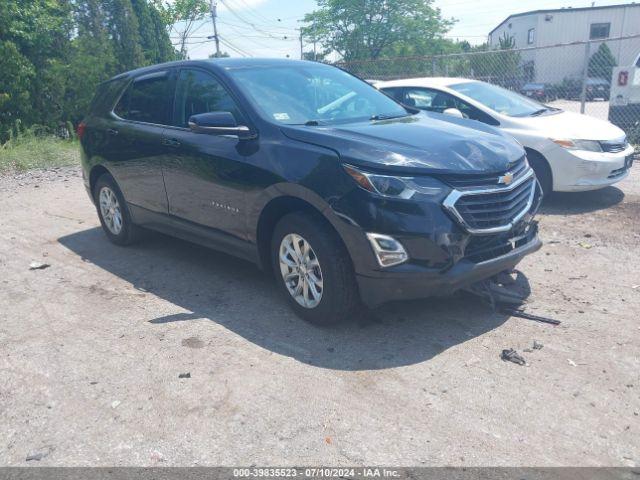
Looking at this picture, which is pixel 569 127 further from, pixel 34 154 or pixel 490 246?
pixel 34 154

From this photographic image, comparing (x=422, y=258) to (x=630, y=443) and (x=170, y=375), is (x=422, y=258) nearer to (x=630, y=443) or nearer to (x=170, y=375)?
(x=630, y=443)

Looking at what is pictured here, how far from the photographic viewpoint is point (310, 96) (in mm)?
5043

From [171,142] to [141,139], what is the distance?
1.82ft

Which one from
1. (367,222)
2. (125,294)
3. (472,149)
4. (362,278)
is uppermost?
(472,149)

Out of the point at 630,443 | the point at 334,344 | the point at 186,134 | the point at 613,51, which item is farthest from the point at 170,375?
the point at 613,51

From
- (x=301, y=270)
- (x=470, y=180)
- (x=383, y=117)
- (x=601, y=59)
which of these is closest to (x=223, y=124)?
(x=301, y=270)

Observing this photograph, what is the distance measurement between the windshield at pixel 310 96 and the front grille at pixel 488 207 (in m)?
1.33

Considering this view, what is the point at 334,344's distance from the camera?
4.18 m

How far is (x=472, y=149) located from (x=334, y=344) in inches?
64.3

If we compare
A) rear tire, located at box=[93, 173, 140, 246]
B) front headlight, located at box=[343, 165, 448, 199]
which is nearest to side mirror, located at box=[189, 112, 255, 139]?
front headlight, located at box=[343, 165, 448, 199]

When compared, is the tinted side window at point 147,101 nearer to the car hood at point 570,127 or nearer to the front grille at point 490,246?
the front grille at point 490,246

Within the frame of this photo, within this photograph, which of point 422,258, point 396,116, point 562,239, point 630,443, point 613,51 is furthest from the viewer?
point 613,51

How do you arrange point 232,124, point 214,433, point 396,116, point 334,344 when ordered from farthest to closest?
1. point 396,116
2. point 232,124
3. point 334,344
4. point 214,433

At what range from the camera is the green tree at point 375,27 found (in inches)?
1838
